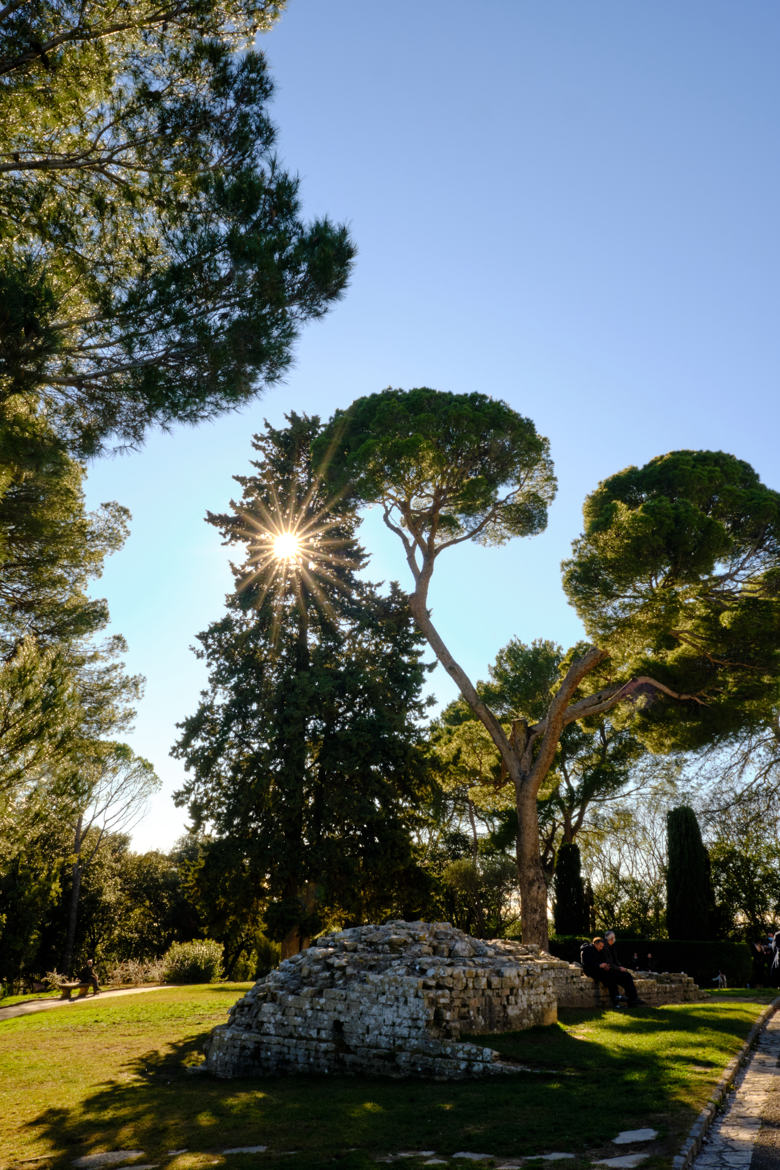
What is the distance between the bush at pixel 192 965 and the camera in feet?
81.7

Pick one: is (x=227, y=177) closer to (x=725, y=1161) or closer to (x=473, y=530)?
(x=725, y=1161)

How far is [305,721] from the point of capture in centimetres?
1781

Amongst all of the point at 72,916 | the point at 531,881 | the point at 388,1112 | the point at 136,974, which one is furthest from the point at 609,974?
the point at 72,916

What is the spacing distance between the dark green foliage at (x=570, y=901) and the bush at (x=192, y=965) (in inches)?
485

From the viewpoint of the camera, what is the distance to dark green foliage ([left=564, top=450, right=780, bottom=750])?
16125 millimetres

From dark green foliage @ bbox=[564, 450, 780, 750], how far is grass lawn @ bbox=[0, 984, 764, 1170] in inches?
338

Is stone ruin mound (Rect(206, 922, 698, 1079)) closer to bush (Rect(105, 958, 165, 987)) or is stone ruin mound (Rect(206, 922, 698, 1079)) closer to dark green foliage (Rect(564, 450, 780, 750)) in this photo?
dark green foliage (Rect(564, 450, 780, 750))

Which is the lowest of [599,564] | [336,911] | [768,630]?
[336,911]

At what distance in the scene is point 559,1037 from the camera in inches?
366

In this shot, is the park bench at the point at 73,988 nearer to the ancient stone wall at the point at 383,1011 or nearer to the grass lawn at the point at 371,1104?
the grass lawn at the point at 371,1104

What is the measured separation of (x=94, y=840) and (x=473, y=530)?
27.8 metres

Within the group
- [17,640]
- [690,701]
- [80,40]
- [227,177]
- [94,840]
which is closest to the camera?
[80,40]

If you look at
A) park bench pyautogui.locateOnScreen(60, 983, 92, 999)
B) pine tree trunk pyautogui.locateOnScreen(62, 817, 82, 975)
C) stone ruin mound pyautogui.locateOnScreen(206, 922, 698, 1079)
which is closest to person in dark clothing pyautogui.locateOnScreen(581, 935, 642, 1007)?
stone ruin mound pyautogui.locateOnScreen(206, 922, 698, 1079)

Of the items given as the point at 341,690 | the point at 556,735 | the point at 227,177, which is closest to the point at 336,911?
the point at 341,690
